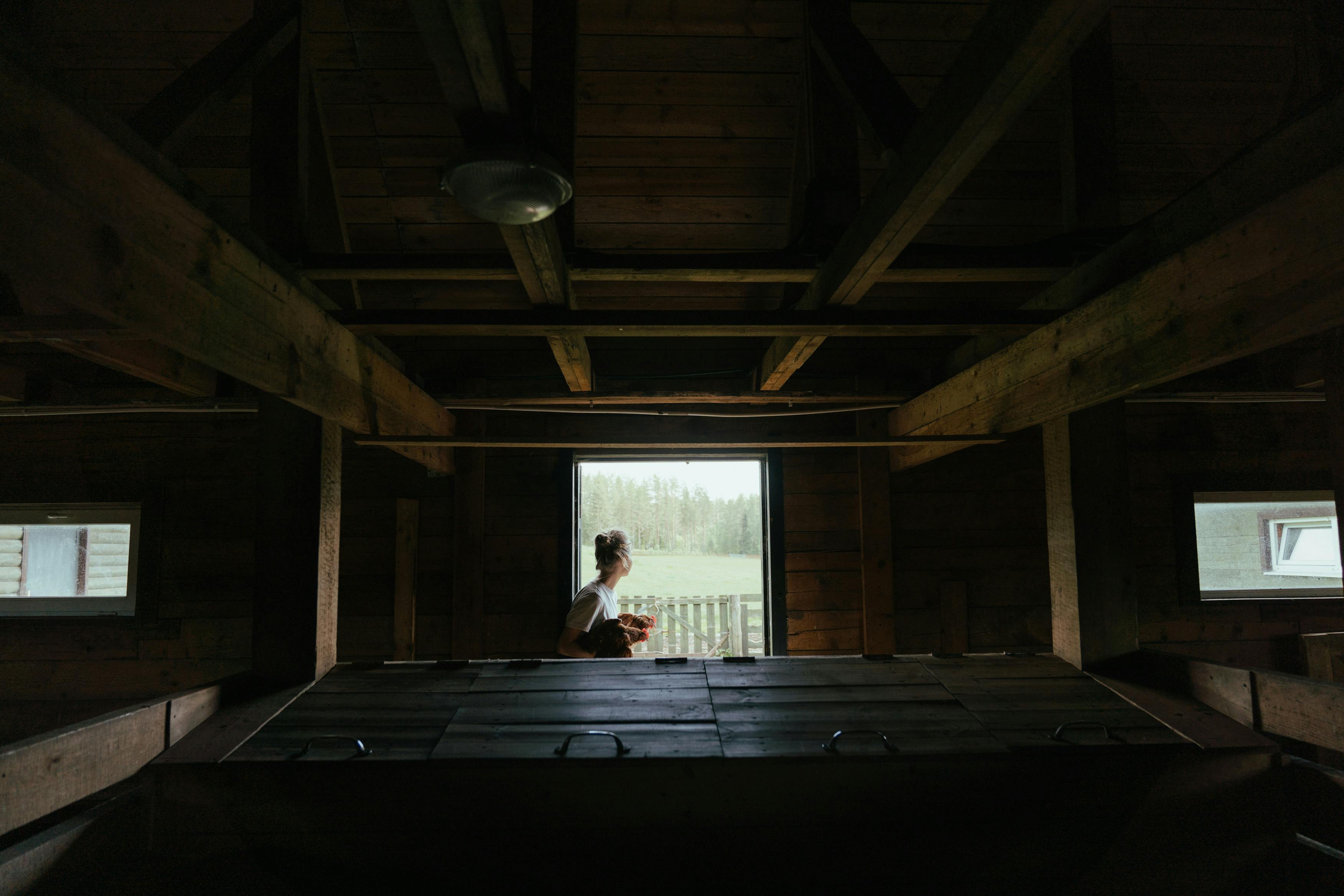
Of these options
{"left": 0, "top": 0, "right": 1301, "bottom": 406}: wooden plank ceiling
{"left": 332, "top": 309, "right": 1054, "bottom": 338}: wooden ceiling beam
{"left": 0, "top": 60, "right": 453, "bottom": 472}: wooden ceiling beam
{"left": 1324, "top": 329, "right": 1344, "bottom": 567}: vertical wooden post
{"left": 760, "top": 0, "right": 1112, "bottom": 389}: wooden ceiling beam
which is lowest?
{"left": 1324, "top": 329, "right": 1344, "bottom": 567}: vertical wooden post

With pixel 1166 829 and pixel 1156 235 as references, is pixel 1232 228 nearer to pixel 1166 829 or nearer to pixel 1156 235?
pixel 1156 235

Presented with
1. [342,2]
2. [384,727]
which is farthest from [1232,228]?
[342,2]

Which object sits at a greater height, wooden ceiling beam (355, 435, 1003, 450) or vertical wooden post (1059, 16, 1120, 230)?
vertical wooden post (1059, 16, 1120, 230)

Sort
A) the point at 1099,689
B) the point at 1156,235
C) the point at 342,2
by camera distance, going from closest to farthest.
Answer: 1. the point at 1156,235
2. the point at 1099,689
3. the point at 342,2

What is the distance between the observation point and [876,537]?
4.15m

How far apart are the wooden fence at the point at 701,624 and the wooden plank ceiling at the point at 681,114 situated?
392 cm

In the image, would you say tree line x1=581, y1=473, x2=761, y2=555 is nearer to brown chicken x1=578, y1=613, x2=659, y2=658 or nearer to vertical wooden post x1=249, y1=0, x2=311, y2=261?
brown chicken x1=578, y1=613, x2=659, y2=658

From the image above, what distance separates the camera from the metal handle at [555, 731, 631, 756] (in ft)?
5.96

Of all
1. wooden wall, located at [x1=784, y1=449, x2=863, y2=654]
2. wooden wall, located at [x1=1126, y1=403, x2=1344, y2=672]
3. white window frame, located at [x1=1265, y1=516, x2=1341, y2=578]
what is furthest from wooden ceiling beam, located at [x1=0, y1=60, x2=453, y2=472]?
white window frame, located at [x1=1265, y1=516, x2=1341, y2=578]

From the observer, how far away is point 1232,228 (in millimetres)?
1438

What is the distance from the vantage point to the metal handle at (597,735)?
1816 mm

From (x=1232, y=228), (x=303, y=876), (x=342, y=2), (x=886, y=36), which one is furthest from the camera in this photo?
(x=886, y=36)

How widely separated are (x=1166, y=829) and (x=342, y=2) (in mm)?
4097

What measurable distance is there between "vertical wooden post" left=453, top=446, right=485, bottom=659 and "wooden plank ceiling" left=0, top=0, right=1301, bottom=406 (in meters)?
0.54
